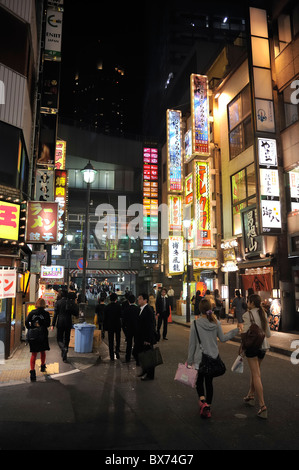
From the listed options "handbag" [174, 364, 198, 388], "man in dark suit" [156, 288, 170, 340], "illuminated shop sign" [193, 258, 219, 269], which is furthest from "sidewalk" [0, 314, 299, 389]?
"illuminated shop sign" [193, 258, 219, 269]

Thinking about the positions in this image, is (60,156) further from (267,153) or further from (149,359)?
(149,359)

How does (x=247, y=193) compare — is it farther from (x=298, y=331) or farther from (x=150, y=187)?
(x=150, y=187)

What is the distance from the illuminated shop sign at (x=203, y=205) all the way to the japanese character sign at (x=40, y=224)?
1244 cm

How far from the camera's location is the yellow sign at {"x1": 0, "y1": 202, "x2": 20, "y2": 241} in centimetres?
1025

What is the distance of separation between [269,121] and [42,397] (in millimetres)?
15349

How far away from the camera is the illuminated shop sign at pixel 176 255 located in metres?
27.0

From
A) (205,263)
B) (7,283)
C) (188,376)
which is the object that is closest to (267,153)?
(205,263)

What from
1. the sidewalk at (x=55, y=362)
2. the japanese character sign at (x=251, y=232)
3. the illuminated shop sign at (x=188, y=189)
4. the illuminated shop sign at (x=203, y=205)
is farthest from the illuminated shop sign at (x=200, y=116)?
the sidewalk at (x=55, y=362)

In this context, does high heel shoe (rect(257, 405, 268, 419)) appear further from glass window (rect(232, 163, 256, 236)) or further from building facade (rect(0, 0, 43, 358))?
glass window (rect(232, 163, 256, 236))

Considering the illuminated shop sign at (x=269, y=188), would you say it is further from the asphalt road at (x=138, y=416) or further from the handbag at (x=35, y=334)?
the handbag at (x=35, y=334)

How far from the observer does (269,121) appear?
54.9 ft

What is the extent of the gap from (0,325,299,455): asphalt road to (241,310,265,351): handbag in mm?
1054

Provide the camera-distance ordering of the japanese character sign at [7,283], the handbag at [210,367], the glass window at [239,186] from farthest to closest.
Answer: the glass window at [239,186] < the japanese character sign at [7,283] < the handbag at [210,367]
